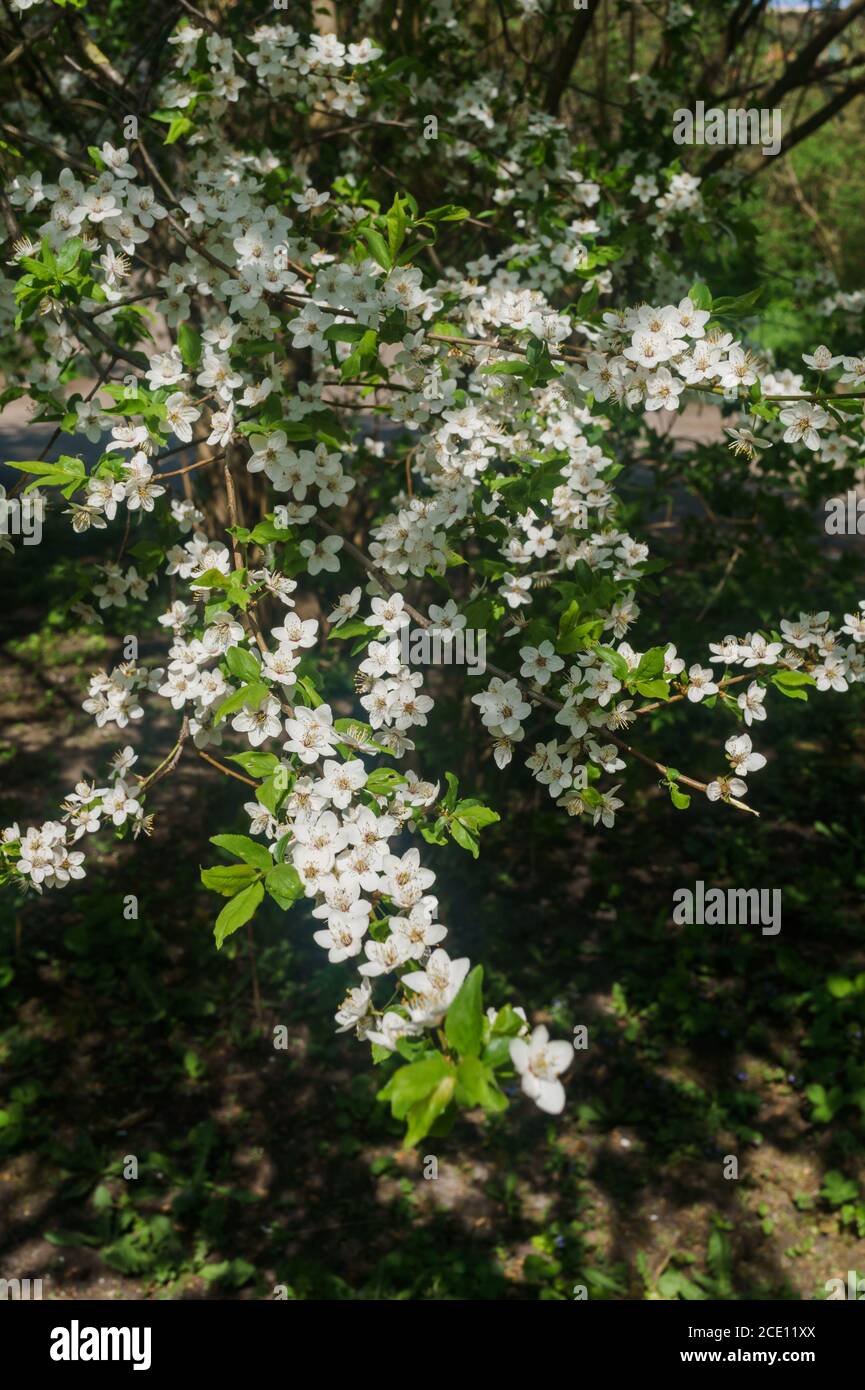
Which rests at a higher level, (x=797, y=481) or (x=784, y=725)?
(x=797, y=481)

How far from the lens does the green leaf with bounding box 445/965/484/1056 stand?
1425 mm

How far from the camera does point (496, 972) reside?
166 inches

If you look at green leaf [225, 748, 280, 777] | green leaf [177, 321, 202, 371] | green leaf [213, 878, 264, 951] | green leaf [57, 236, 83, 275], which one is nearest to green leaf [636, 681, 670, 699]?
green leaf [225, 748, 280, 777]

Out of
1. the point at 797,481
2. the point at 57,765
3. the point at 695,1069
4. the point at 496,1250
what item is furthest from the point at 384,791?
the point at 57,765

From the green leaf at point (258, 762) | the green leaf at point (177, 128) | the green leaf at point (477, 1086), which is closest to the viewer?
the green leaf at point (477, 1086)

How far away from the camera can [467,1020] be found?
1.43 meters

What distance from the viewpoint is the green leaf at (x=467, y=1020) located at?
142cm

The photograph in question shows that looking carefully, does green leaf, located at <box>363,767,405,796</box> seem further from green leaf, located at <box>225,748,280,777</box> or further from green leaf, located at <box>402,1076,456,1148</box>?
green leaf, located at <box>402,1076,456,1148</box>

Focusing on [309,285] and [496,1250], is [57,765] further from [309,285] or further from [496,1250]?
[309,285]

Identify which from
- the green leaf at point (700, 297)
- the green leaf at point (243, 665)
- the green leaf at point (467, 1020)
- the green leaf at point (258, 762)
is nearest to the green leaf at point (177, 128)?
the green leaf at point (700, 297)

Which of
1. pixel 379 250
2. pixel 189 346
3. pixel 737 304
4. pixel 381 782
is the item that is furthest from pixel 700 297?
pixel 381 782

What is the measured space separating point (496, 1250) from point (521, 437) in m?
2.40

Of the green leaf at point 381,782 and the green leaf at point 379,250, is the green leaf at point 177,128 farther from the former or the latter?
the green leaf at point 381,782

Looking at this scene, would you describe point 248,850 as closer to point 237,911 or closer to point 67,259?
point 237,911
